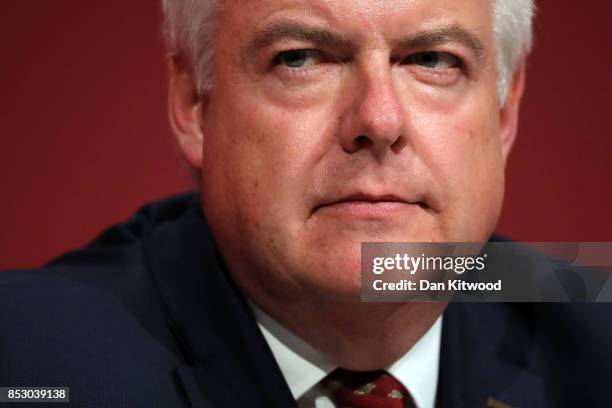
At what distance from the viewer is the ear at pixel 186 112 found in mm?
1505

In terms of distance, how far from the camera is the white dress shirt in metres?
1.41

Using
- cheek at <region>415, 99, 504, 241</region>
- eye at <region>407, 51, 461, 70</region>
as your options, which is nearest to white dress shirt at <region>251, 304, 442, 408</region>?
cheek at <region>415, 99, 504, 241</region>

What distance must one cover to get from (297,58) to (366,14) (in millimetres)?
125

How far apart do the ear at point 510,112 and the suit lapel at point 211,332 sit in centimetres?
51

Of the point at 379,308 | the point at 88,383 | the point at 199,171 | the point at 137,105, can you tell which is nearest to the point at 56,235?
the point at 137,105

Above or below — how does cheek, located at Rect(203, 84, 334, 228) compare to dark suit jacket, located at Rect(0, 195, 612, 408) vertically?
above

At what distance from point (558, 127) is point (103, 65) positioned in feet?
3.35

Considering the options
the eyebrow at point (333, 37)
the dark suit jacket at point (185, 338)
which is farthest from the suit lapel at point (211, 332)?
the eyebrow at point (333, 37)

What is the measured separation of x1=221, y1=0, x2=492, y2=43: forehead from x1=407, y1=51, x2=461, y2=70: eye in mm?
46

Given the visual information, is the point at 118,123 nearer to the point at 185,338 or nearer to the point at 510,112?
the point at 185,338

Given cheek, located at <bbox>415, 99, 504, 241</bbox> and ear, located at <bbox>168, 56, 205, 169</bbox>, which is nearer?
cheek, located at <bbox>415, 99, 504, 241</bbox>

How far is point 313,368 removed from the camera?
1.41 meters

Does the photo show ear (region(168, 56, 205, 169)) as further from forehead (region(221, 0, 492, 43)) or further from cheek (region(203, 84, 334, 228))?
forehead (region(221, 0, 492, 43))

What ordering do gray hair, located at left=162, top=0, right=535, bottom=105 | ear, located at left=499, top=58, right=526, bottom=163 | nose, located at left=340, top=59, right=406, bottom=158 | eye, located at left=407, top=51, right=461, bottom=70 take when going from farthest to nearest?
ear, located at left=499, top=58, right=526, bottom=163 < gray hair, located at left=162, top=0, right=535, bottom=105 < eye, located at left=407, top=51, right=461, bottom=70 < nose, located at left=340, top=59, right=406, bottom=158
